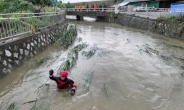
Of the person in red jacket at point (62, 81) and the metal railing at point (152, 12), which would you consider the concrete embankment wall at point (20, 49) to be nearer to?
the person in red jacket at point (62, 81)

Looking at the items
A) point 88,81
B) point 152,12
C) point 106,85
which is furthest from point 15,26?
point 152,12

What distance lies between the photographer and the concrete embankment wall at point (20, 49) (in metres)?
5.62

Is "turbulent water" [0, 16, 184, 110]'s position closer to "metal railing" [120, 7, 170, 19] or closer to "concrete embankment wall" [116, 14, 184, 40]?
"concrete embankment wall" [116, 14, 184, 40]

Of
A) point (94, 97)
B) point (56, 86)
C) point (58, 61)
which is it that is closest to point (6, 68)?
point (56, 86)

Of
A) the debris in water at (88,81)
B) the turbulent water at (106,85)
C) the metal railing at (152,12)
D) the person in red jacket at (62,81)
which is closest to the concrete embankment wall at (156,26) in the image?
the metal railing at (152,12)

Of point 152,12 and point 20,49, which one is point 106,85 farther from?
point 152,12

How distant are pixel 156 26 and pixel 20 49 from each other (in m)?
14.4

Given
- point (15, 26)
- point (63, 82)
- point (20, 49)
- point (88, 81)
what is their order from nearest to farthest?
1. point (63, 82)
2. point (88, 81)
3. point (20, 49)
4. point (15, 26)

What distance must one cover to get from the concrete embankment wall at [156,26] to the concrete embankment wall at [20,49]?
10.8 m

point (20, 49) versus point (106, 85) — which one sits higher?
point (20, 49)

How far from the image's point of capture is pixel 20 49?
663 cm

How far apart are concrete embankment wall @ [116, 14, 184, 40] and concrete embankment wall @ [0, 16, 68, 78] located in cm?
1079

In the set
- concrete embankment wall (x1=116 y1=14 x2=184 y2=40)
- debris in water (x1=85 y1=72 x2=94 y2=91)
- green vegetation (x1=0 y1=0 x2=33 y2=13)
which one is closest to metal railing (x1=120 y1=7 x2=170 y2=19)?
concrete embankment wall (x1=116 y1=14 x2=184 y2=40)

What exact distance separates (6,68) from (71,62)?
106 inches
